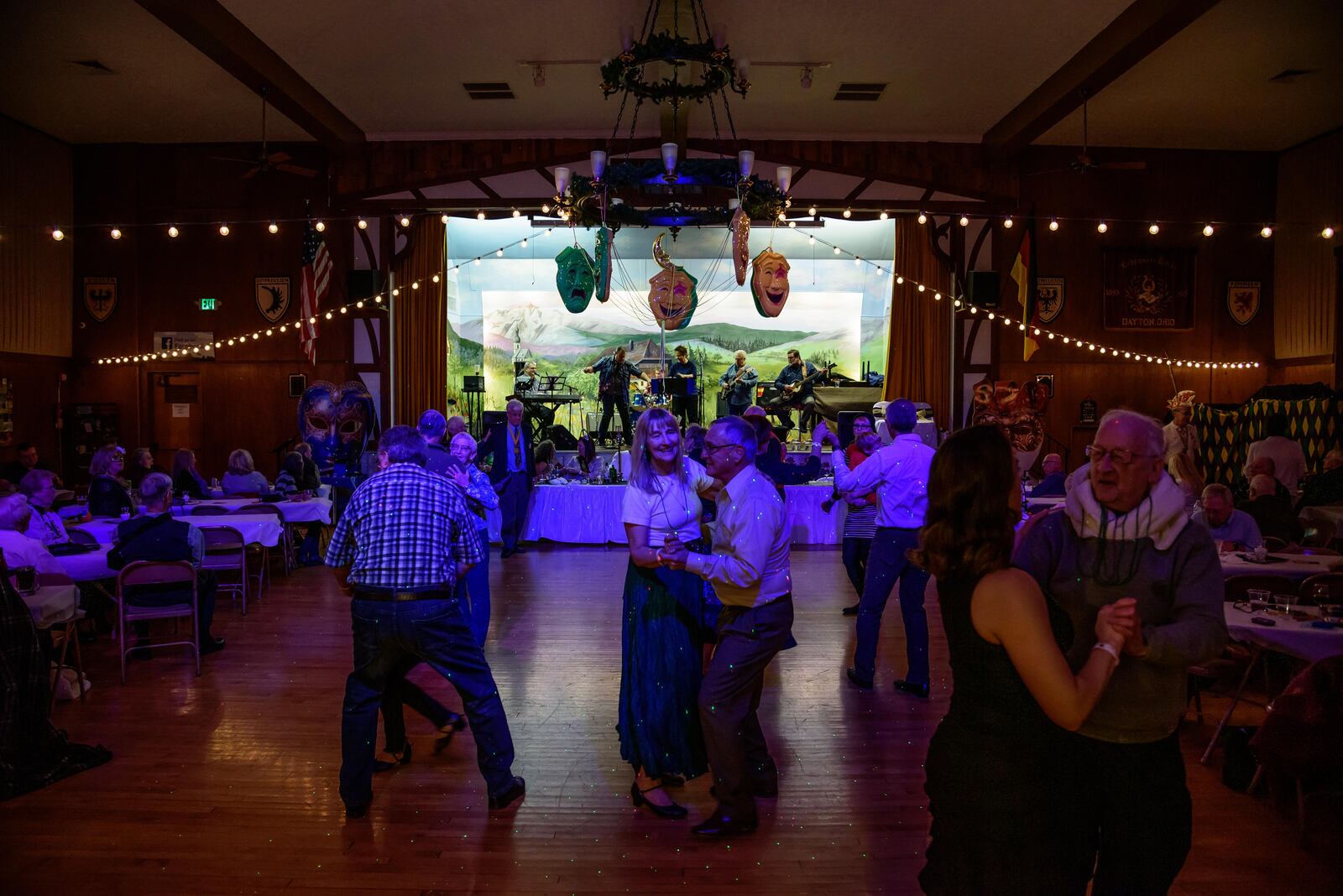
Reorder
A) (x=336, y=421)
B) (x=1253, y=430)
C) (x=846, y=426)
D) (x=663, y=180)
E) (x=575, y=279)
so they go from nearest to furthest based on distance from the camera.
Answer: (x=663, y=180), (x=575, y=279), (x=846, y=426), (x=1253, y=430), (x=336, y=421)

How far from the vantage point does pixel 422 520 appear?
328 centimetres

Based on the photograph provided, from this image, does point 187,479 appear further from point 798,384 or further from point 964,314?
point 964,314

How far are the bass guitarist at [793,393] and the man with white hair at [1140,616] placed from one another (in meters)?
11.2

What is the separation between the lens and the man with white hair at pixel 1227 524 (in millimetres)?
5520

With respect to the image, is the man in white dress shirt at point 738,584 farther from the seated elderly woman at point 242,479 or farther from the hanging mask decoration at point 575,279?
the seated elderly woman at point 242,479

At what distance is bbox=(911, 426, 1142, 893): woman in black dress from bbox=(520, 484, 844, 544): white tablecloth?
795 cm

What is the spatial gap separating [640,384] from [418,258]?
163 inches

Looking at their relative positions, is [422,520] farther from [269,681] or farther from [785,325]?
[785,325]

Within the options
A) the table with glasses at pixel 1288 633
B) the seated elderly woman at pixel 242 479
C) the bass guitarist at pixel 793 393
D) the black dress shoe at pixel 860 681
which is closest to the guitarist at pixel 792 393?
the bass guitarist at pixel 793 393

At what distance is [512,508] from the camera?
9.38 meters

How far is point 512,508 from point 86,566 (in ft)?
14.2

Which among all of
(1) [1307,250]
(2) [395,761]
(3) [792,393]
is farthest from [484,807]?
(1) [1307,250]

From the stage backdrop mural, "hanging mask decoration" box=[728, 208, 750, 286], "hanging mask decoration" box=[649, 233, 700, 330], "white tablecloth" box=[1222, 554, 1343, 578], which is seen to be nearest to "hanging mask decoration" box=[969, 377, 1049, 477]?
the stage backdrop mural

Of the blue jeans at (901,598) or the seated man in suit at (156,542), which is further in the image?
the seated man in suit at (156,542)
